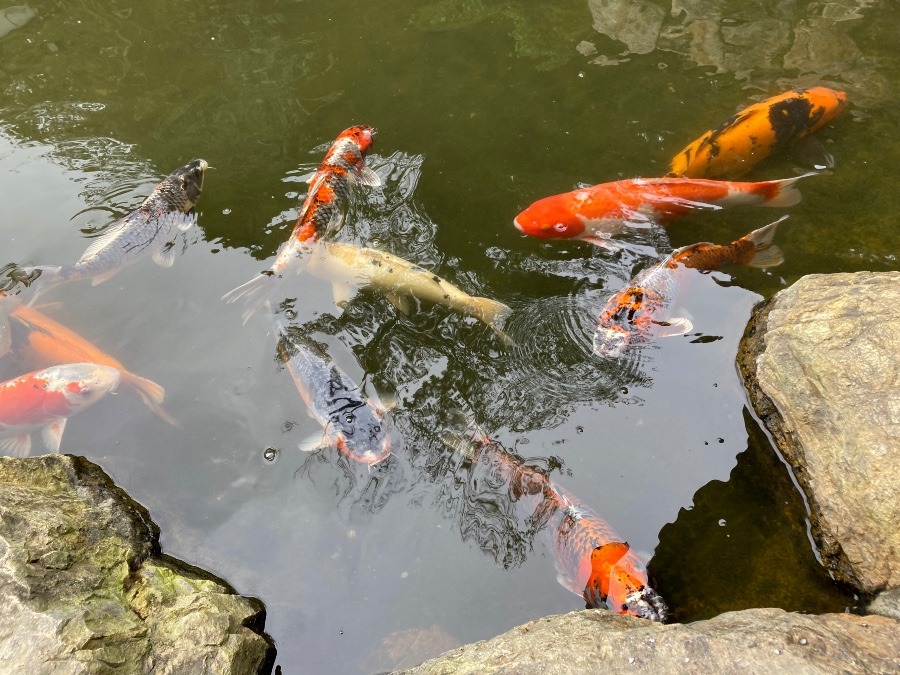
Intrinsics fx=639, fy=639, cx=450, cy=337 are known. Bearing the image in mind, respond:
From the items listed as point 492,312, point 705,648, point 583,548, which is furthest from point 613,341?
point 705,648

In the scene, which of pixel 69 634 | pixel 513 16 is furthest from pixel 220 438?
pixel 513 16

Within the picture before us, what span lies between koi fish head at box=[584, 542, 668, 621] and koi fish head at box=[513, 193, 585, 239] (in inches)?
91.5

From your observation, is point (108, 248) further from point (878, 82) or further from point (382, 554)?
point (878, 82)

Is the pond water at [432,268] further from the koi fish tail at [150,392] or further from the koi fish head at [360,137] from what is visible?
the koi fish head at [360,137]

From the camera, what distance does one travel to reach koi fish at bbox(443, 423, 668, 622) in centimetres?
314

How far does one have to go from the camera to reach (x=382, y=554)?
11.3 feet

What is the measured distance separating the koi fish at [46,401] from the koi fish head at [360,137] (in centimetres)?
264

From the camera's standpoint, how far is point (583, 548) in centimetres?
326

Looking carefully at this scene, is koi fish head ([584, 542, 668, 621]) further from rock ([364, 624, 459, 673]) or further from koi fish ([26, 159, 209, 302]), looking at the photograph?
koi fish ([26, 159, 209, 302])

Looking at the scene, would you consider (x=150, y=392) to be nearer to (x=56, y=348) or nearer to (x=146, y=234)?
(x=56, y=348)

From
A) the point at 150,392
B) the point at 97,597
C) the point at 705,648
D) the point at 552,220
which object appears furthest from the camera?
the point at 552,220

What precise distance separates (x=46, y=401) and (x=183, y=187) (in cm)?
203

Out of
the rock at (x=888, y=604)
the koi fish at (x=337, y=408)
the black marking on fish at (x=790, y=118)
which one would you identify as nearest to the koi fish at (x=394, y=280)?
the koi fish at (x=337, y=408)

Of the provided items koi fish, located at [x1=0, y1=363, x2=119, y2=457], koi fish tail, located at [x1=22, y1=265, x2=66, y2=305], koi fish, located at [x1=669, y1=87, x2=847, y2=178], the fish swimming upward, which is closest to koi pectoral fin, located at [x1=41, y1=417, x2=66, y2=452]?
koi fish, located at [x1=0, y1=363, x2=119, y2=457]
